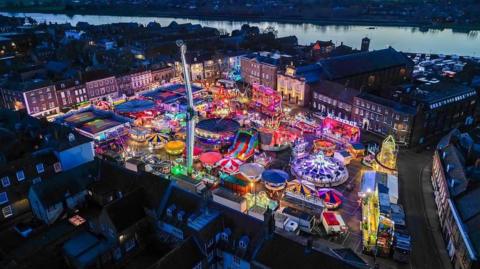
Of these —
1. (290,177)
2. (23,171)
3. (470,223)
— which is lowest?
(290,177)

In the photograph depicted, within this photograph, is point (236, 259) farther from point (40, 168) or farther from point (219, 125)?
point (219, 125)

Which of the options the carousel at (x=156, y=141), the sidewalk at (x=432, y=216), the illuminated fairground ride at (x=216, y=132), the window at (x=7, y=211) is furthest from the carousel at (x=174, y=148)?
the sidewalk at (x=432, y=216)

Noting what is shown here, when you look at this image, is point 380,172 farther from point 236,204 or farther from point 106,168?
point 106,168

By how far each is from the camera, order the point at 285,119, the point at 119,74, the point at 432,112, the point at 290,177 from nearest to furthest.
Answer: the point at 290,177
the point at 432,112
the point at 285,119
the point at 119,74

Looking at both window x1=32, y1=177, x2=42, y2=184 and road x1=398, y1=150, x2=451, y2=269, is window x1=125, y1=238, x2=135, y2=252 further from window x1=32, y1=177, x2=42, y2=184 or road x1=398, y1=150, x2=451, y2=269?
road x1=398, y1=150, x2=451, y2=269

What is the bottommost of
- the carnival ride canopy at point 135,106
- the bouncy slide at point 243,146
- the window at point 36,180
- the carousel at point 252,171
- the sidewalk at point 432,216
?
the sidewalk at point 432,216

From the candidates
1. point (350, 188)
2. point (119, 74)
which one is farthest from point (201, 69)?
point (350, 188)

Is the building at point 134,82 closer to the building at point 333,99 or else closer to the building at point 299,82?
the building at point 299,82
